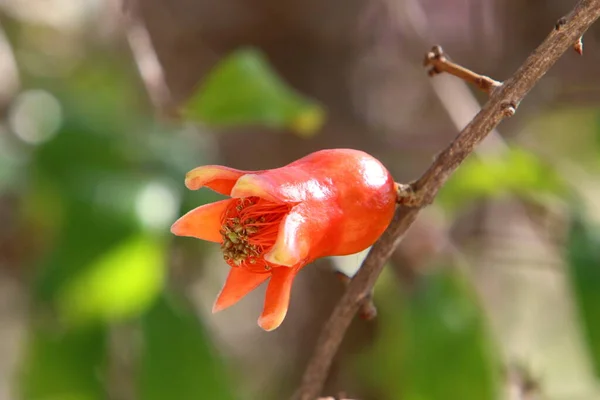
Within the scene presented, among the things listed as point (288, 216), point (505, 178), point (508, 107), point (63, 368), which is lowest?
point (63, 368)

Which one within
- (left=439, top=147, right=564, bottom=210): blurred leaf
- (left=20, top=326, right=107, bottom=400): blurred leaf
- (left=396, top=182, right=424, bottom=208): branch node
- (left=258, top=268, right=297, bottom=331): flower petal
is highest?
(left=439, top=147, right=564, bottom=210): blurred leaf

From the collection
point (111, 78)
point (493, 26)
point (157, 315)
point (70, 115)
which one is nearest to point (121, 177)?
point (157, 315)

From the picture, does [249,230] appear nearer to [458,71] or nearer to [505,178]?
[458,71]

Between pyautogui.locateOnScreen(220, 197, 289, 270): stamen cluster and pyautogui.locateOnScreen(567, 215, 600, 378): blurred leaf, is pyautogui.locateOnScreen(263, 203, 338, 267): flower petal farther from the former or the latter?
pyautogui.locateOnScreen(567, 215, 600, 378): blurred leaf

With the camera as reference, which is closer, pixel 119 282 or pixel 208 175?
pixel 208 175

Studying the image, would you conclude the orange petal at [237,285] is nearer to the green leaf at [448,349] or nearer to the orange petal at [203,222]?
the orange petal at [203,222]

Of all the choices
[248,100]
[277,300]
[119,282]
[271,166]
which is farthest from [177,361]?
[271,166]

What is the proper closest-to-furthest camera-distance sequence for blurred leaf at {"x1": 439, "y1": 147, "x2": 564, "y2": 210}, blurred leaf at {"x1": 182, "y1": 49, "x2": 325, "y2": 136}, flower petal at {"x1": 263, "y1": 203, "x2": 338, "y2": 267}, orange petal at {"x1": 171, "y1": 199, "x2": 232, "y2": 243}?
flower petal at {"x1": 263, "y1": 203, "x2": 338, "y2": 267} → orange petal at {"x1": 171, "y1": 199, "x2": 232, "y2": 243} → blurred leaf at {"x1": 182, "y1": 49, "x2": 325, "y2": 136} → blurred leaf at {"x1": 439, "y1": 147, "x2": 564, "y2": 210}

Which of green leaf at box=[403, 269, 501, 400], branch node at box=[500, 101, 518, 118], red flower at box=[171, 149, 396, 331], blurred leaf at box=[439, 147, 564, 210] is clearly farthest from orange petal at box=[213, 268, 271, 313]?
blurred leaf at box=[439, 147, 564, 210]
